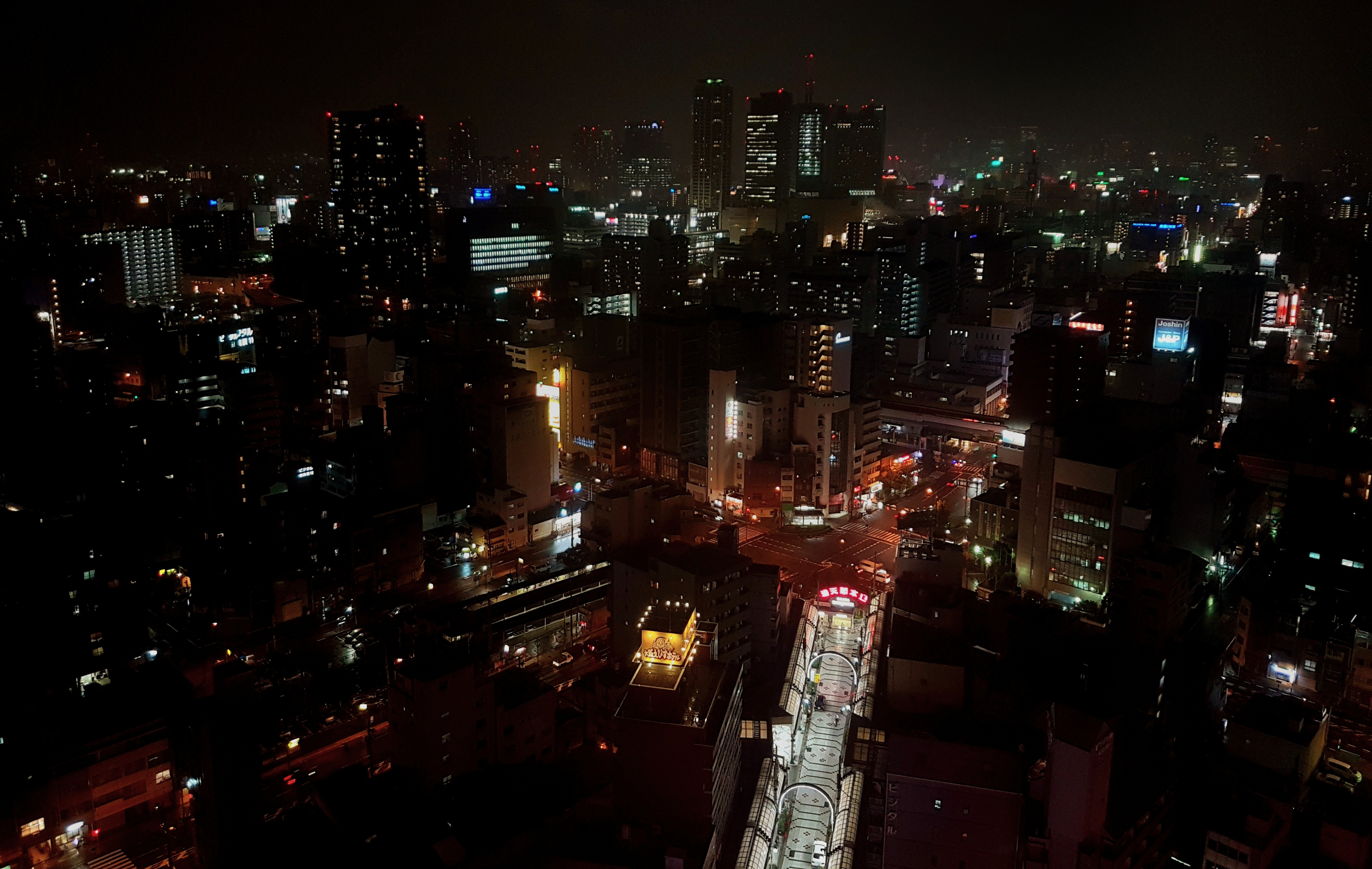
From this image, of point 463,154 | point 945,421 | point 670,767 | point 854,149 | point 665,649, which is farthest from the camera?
point 463,154

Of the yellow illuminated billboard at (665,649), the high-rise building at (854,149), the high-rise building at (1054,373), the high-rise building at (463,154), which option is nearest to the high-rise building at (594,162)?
the high-rise building at (463,154)

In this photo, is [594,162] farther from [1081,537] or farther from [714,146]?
[1081,537]

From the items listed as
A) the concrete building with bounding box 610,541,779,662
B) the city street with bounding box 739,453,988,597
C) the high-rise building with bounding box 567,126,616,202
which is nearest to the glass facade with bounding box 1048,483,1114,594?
the city street with bounding box 739,453,988,597

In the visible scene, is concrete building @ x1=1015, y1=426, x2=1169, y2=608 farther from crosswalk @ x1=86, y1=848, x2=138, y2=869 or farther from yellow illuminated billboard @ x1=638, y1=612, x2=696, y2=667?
crosswalk @ x1=86, y1=848, x2=138, y2=869

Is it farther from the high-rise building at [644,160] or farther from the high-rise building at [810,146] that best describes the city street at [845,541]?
the high-rise building at [644,160]

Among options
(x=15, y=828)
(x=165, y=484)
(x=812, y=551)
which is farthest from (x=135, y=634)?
(x=812, y=551)

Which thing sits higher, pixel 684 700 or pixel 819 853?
pixel 684 700

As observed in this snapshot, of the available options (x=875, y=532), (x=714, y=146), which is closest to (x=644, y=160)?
(x=714, y=146)
